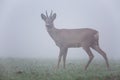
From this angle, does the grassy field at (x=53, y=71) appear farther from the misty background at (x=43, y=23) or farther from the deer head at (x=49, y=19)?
the deer head at (x=49, y=19)

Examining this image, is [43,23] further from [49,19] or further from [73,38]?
[73,38]

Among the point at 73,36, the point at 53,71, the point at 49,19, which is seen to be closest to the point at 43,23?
Answer: the point at 49,19

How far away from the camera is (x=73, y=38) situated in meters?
3.02

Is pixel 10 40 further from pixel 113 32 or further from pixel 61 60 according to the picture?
pixel 113 32

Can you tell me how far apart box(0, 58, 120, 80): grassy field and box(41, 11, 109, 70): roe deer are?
0.05 m

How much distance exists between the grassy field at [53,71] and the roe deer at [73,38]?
48mm

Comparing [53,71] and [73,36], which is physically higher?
[73,36]

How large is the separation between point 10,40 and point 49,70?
35cm

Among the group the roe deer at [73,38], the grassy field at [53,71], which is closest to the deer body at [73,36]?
the roe deer at [73,38]

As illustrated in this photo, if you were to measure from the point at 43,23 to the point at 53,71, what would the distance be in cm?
33

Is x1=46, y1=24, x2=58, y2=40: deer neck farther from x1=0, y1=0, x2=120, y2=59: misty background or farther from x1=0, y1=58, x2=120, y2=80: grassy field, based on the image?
x1=0, y1=58, x2=120, y2=80: grassy field

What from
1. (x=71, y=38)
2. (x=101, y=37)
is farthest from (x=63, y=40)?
(x=101, y=37)

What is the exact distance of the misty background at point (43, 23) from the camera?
302cm

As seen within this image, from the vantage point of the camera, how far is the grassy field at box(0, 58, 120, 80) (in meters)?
2.95
